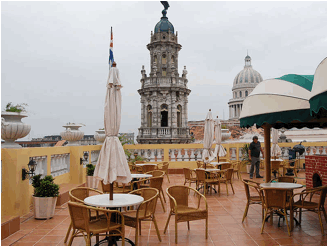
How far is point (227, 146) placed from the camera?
15.4m

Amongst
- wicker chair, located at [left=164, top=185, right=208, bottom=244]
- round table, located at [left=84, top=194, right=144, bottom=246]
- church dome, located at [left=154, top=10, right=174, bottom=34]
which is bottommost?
wicker chair, located at [left=164, top=185, right=208, bottom=244]

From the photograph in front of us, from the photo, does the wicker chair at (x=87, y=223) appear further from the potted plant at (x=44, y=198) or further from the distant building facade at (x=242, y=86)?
the distant building facade at (x=242, y=86)

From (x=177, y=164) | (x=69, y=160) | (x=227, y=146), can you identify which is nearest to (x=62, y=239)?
(x=69, y=160)

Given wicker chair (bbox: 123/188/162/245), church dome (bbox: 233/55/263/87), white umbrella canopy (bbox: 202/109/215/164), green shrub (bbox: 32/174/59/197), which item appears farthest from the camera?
church dome (bbox: 233/55/263/87)

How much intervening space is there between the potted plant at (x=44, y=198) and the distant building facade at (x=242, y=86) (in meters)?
87.1

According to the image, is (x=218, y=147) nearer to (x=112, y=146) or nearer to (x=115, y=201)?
(x=112, y=146)

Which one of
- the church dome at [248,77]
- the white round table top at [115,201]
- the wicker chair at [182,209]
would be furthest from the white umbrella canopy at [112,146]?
the church dome at [248,77]

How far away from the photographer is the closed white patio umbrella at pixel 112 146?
5109 mm

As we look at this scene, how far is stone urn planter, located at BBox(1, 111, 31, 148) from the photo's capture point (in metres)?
6.46

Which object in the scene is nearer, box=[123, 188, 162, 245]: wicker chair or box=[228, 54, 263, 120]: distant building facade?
box=[123, 188, 162, 245]: wicker chair

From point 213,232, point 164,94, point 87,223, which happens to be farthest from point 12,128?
point 164,94

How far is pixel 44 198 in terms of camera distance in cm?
647

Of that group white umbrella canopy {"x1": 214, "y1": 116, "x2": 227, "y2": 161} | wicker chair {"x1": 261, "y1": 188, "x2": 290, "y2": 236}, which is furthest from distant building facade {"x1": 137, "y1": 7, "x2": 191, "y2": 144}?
wicker chair {"x1": 261, "y1": 188, "x2": 290, "y2": 236}

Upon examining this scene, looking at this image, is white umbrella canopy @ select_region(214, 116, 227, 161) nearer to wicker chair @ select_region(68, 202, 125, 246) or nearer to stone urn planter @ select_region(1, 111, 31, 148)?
stone urn planter @ select_region(1, 111, 31, 148)
